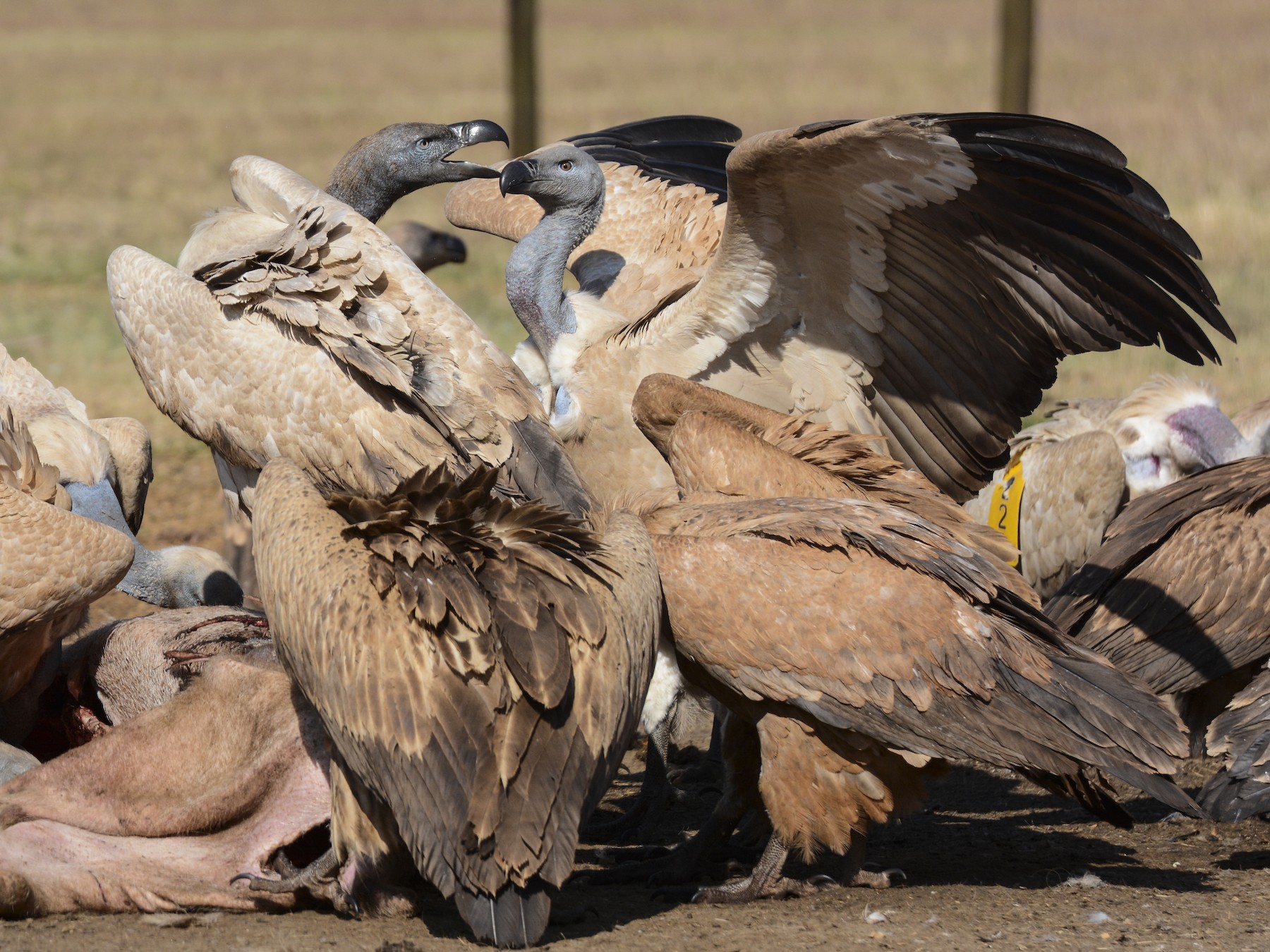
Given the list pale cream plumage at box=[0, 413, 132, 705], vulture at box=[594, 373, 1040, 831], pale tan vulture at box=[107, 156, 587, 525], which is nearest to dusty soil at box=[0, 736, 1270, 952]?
vulture at box=[594, 373, 1040, 831]

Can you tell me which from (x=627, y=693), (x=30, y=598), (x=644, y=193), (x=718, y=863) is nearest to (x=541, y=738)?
(x=627, y=693)

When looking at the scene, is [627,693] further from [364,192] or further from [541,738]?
[364,192]

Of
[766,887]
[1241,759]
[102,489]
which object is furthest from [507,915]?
[102,489]

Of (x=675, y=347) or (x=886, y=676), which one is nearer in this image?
(x=886, y=676)

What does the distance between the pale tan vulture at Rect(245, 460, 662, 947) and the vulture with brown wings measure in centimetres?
25

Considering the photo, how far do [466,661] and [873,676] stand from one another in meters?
0.96

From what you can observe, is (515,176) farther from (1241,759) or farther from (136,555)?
(1241,759)

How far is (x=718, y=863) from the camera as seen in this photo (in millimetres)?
4285

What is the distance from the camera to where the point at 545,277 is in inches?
235

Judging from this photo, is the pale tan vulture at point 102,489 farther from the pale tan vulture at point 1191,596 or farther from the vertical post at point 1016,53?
the vertical post at point 1016,53

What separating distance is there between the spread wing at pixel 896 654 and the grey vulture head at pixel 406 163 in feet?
8.52

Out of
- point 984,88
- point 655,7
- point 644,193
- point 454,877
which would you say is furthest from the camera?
point 655,7

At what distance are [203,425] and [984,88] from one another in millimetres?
20352

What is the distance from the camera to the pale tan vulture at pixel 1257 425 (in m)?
6.53
